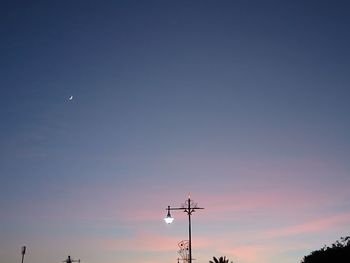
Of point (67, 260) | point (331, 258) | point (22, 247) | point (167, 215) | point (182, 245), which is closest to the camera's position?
point (167, 215)

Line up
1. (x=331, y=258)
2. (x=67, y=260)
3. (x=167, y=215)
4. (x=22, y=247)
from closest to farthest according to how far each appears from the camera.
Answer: (x=167, y=215), (x=331, y=258), (x=22, y=247), (x=67, y=260)

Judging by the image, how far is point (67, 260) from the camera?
422 ft

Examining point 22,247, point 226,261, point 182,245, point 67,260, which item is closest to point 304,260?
point 226,261

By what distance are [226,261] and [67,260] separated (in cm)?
9604

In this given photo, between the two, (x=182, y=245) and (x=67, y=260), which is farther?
(x=67, y=260)

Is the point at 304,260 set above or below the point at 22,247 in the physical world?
below

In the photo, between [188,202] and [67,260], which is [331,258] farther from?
[67,260]

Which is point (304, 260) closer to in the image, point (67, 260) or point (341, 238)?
point (341, 238)

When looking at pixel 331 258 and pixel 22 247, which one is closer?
pixel 331 258

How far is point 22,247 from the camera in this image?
83.8 meters

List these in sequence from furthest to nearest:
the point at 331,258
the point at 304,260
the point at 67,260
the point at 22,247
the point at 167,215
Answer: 1. the point at 67,260
2. the point at 22,247
3. the point at 304,260
4. the point at 331,258
5. the point at 167,215

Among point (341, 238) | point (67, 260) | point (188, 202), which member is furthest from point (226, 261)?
point (67, 260)

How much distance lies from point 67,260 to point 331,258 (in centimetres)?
10369

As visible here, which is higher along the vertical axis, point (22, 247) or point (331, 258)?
point (22, 247)
